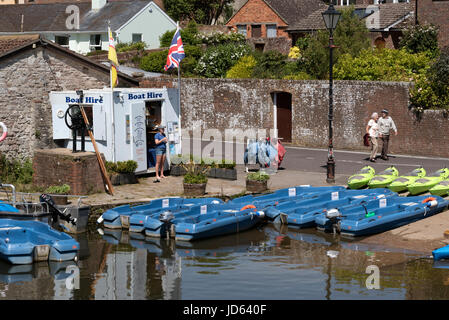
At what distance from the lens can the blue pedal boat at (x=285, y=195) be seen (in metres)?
22.6

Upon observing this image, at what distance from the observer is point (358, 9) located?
5262cm

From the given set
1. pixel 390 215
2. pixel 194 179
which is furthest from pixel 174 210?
pixel 390 215

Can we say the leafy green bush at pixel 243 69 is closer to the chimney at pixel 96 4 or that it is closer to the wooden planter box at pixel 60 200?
the wooden planter box at pixel 60 200

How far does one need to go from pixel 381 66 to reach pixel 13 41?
52.4 ft

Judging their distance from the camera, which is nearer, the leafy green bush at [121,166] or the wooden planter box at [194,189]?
the wooden planter box at [194,189]

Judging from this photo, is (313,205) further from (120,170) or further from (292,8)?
(292,8)

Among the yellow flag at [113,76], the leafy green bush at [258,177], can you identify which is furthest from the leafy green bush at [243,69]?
the leafy green bush at [258,177]

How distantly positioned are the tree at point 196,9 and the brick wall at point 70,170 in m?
44.1

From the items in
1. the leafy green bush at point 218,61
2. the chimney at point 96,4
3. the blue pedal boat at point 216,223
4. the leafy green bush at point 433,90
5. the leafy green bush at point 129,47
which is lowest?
the blue pedal boat at point 216,223

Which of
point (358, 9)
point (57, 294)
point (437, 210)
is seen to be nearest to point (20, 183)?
point (57, 294)

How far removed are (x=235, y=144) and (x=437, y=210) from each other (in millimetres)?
14503

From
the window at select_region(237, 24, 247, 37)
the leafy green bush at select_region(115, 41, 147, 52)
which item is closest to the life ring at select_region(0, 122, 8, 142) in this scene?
the leafy green bush at select_region(115, 41, 147, 52)

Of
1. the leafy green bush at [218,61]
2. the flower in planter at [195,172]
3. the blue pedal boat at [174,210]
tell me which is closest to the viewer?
the blue pedal boat at [174,210]
